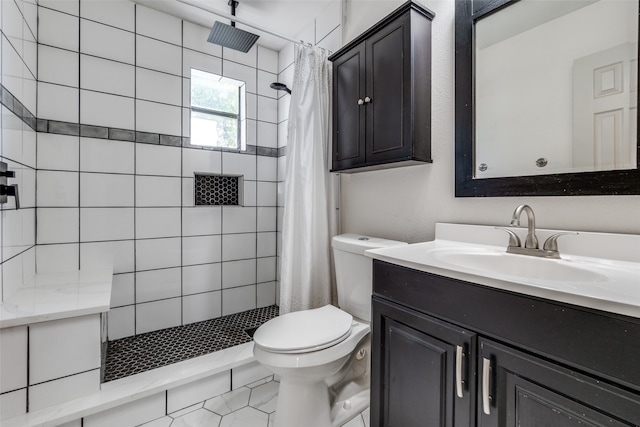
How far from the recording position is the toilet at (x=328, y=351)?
1135 millimetres

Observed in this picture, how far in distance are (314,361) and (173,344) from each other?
112 cm

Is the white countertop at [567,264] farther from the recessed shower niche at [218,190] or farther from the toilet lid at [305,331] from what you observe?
the recessed shower niche at [218,190]

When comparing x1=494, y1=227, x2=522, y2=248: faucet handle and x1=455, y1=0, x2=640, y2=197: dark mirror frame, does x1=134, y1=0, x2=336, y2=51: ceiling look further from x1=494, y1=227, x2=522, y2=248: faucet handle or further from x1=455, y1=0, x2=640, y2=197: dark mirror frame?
x1=494, y1=227, x2=522, y2=248: faucet handle

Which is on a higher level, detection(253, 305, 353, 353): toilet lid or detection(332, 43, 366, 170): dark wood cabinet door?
detection(332, 43, 366, 170): dark wood cabinet door

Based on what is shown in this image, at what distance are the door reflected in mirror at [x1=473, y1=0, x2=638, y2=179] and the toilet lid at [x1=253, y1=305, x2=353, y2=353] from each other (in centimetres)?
91

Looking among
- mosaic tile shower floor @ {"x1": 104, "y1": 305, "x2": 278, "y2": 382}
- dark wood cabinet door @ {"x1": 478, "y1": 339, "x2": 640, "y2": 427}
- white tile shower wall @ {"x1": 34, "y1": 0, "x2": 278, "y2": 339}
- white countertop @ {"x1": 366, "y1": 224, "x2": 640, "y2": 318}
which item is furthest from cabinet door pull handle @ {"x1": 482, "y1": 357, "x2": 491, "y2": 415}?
white tile shower wall @ {"x1": 34, "y1": 0, "x2": 278, "y2": 339}

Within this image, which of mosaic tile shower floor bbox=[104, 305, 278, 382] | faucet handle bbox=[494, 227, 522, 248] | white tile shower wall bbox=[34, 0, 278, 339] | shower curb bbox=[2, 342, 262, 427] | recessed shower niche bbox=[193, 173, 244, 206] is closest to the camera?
faucet handle bbox=[494, 227, 522, 248]

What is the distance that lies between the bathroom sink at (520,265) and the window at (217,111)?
1.84m

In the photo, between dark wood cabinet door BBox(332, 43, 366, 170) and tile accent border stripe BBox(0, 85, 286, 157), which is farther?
dark wood cabinet door BBox(332, 43, 366, 170)

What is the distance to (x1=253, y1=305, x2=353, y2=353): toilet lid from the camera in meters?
1.14

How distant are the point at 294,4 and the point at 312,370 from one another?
2201 millimetres

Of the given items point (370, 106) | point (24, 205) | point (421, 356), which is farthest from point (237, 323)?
point (370, 106)

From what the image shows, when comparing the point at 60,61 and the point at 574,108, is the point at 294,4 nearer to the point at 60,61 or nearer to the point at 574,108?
the point at 60,61

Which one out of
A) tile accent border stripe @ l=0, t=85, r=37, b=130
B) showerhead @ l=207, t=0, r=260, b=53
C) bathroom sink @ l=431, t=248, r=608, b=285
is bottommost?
bathroom sink @ l=431, t=248, r=608, b=285
